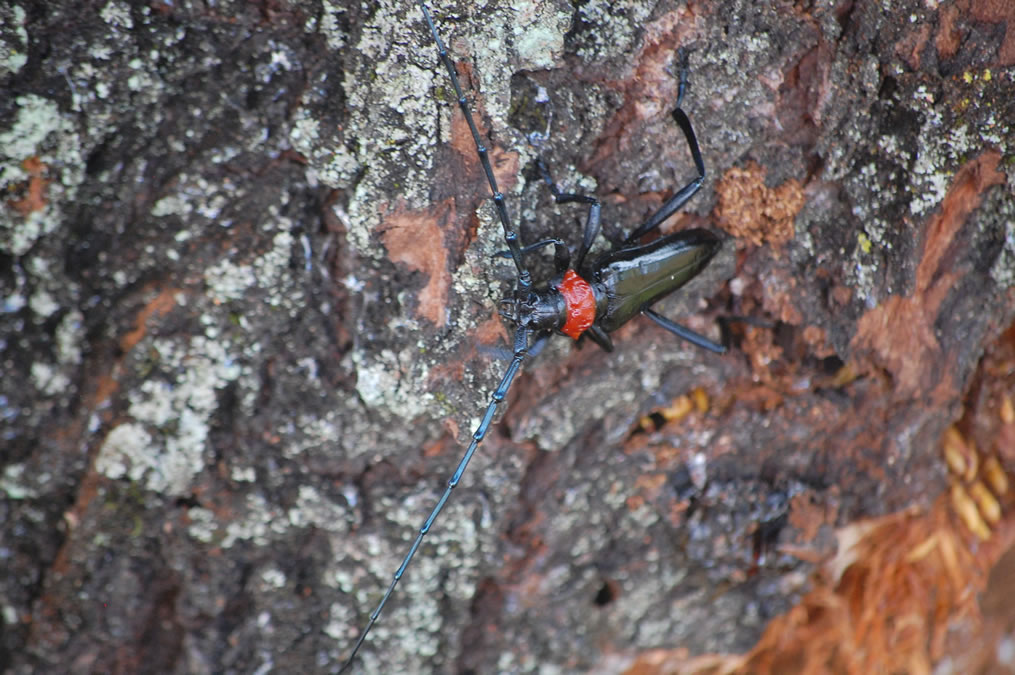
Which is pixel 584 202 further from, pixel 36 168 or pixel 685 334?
pixel 36 168

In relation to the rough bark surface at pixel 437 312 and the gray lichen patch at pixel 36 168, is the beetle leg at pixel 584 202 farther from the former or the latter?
the gray lichen patch at pixel 36 168

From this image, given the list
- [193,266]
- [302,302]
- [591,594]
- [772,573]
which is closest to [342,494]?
[302,302]

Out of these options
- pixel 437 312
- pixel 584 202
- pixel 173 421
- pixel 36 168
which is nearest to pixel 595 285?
pixel 584 202

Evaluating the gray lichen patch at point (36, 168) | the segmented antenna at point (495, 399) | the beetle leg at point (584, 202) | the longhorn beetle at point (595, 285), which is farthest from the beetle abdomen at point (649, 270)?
the gray lichen patch at point (36, 168)

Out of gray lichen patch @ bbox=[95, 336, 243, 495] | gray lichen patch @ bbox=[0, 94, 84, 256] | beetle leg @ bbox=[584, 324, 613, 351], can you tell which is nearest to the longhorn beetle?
beetle leg @ bbox=[584, 324, 613, 351]

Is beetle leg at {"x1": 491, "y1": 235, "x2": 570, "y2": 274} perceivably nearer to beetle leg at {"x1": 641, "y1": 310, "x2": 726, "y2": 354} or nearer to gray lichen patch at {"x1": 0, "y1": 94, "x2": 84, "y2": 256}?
beetle leg at {"x1": 641, "y1": 310, "x2": 726, "y2": 354}

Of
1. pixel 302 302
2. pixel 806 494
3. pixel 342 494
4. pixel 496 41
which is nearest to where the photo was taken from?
pixel 496 41

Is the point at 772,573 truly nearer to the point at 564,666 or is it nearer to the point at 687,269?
the point at 564,666
